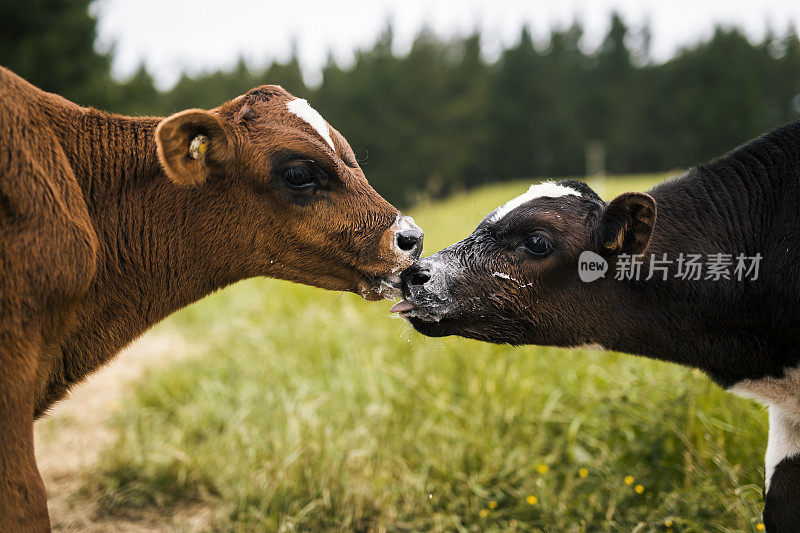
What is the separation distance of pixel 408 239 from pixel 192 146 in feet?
3.57

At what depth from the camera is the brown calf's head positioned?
2986 millimetres

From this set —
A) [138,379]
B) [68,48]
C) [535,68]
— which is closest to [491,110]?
[535,68]

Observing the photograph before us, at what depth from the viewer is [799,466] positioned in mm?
2979

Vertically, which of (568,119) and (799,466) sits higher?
(568,119)

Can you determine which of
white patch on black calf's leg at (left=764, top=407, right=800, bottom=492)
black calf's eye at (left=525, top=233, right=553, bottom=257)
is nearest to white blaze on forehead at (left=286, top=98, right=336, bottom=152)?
black calf's eye at (left=525, top=233, right=553, bottom=257)

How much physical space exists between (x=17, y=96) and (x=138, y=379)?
5.17m

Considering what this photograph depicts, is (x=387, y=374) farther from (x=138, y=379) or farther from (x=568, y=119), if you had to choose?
(x=568, y=119)

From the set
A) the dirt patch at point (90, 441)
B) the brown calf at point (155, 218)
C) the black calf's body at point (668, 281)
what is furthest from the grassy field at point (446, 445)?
the brown calf at point (155, 218)

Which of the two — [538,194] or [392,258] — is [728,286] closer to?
[538,194]

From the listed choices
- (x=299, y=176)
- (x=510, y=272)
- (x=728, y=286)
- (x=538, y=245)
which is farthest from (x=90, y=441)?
(x=728, y=286)

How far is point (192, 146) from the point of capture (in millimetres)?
2811

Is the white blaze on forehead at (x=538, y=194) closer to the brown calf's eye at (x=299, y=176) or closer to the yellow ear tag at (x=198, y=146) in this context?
the brown calf's eye at (x=299, y=176)

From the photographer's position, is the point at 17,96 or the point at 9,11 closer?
the point at 17,96

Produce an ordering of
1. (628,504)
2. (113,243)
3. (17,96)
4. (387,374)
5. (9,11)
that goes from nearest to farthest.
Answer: (17,96) < (113,243) < (628,504) < (387,374) < (9,11)
